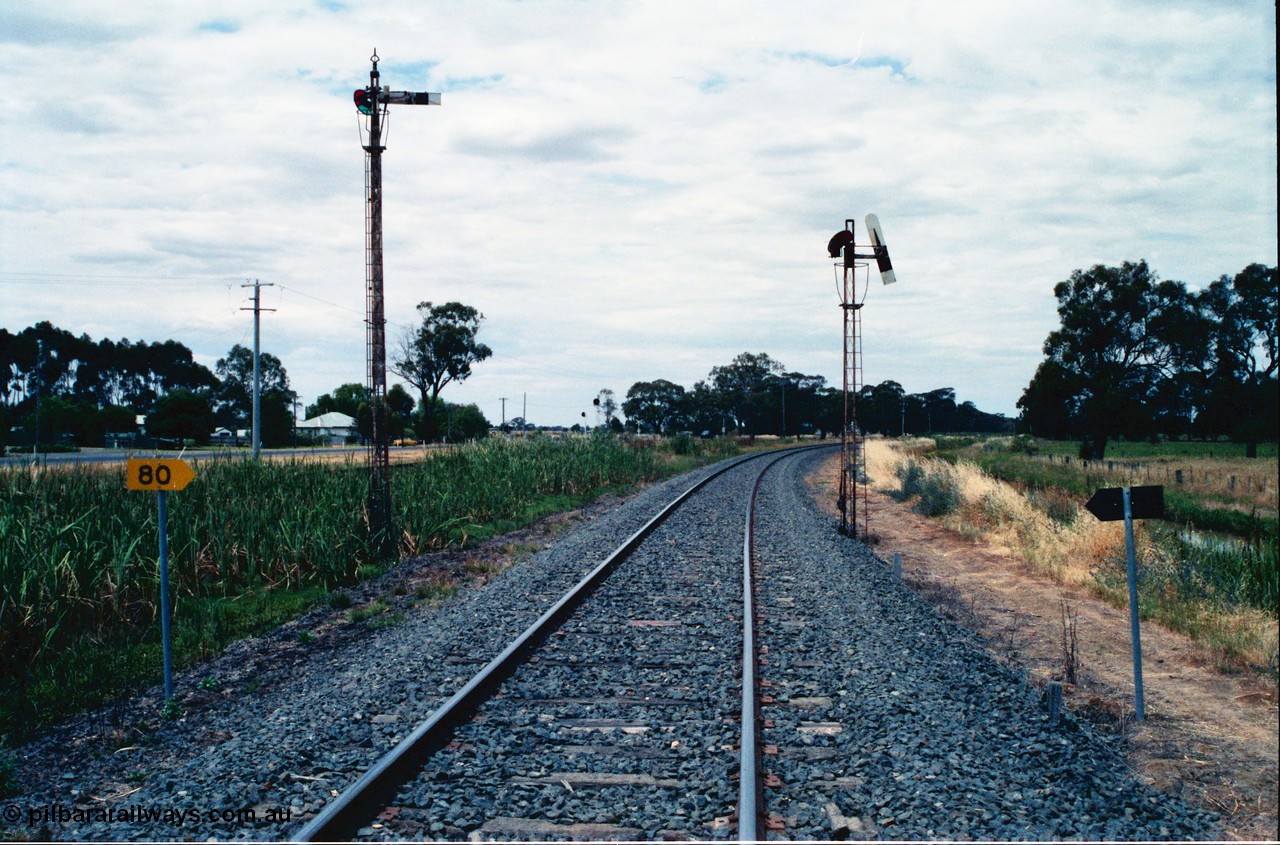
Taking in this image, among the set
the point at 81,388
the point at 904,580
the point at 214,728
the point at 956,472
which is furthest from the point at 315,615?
A: the point at 81,388

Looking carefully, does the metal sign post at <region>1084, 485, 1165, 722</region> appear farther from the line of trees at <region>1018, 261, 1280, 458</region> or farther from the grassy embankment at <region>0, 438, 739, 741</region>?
the line of trees at <region>1018, 261, 1280, 458</region>

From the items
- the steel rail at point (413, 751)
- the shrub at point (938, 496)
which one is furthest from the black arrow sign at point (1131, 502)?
the shrub at point (938, 496)

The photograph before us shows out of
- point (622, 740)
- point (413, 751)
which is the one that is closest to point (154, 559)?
point (413, 751)

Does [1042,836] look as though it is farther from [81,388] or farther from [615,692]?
[81,388]

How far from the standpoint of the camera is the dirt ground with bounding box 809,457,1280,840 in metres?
4.96

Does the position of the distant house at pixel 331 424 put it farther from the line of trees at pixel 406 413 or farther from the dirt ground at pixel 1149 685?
the dirt ground at pixel 1149 685

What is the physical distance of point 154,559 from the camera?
9.60 m

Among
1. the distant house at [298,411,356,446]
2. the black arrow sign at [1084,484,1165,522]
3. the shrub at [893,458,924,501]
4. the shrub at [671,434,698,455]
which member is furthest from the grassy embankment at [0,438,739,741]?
the distant house at [298,411,356,446]

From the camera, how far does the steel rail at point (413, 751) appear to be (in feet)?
13.3

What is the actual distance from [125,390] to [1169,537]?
10782 cm

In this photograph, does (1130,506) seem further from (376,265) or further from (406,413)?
(406,413)

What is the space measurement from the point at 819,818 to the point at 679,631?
150 inches
